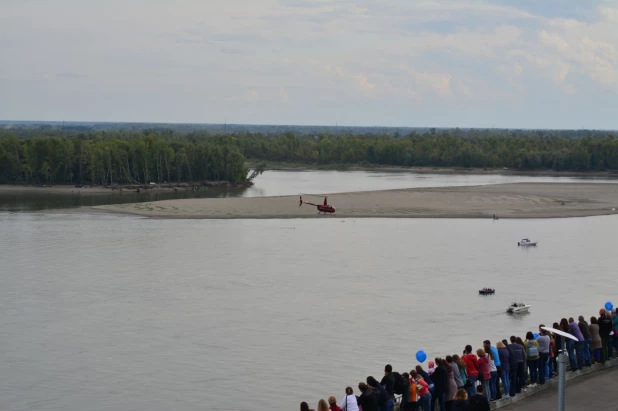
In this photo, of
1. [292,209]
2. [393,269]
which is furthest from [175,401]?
[292,209]

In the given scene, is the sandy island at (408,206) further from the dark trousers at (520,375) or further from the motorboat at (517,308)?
the dark trousers at (520,375)

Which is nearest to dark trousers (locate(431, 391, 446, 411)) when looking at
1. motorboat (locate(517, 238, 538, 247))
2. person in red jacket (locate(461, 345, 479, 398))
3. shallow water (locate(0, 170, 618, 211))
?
person in red jacket (locate(461, 345, 479, 398))

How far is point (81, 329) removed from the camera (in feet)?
104

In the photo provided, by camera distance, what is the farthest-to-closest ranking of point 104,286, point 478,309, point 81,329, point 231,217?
1. point 231,217
2. point 104,286
3. point 478,309
4. point 81,329

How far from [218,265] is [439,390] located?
102ft

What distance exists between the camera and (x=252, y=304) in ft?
118

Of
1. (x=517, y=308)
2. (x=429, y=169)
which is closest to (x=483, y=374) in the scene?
(x=517, y=308)

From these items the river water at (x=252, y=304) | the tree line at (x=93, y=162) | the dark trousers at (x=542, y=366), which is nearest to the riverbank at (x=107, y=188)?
the tree line at (x=93, y=162)

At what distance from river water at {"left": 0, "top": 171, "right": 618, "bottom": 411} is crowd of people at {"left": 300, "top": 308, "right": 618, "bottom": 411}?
6975 millimetres

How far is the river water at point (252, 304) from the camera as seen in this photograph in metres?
25.3

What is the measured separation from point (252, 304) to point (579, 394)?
19.8 metres

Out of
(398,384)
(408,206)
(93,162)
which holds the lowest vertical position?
(408,206)

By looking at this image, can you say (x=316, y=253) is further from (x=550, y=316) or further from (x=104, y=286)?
(x=550, y=316)

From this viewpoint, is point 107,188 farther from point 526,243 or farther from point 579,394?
point 579,394
